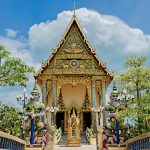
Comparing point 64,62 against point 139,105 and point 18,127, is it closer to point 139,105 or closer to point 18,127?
point 18,127

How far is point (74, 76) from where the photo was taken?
20438mm

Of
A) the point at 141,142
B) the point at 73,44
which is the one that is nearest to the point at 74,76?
the point at 73,44

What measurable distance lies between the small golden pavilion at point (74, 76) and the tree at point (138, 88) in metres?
5.17

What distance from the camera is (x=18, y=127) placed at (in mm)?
16781

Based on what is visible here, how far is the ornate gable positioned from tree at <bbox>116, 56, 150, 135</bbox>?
5253mm

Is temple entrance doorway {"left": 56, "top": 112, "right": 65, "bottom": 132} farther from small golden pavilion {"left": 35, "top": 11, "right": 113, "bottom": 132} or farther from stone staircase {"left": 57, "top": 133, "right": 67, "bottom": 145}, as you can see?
stone staircase {"left": 57, "top": 133, "right": 67, "bottom": 145}

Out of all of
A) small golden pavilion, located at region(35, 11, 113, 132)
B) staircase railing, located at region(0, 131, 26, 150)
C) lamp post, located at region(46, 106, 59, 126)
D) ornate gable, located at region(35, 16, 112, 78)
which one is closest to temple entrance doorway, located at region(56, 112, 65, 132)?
small golden pavilion, located at region(35, 11, 113, 132)

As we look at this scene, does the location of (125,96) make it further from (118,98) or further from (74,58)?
(74,58)

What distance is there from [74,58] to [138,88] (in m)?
7.44

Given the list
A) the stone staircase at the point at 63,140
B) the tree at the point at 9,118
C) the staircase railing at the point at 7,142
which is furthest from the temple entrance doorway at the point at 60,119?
the staircase railing at the point at 7,142

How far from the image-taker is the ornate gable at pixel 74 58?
66.7 feet

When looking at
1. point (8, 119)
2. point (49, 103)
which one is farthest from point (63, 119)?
point (8, 119)

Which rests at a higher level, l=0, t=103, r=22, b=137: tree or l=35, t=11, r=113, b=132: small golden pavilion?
l=35, t=11, r=113, b=132: small golden pavilion

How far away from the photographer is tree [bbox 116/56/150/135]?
12.9 metres
